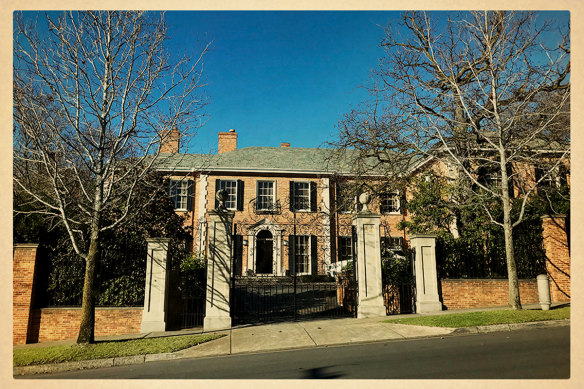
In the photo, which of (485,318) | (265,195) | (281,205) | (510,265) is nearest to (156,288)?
(485,318)

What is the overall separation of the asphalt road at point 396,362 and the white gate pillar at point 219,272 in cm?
198

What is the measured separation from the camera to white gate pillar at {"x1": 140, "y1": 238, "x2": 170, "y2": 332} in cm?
754

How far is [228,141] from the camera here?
72.6ft

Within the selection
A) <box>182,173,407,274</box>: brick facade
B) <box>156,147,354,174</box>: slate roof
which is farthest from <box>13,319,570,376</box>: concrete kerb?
<box>156,147,354,174</box>: slate roof

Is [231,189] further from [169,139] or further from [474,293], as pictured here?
[474,293]

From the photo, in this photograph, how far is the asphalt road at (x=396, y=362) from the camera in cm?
455

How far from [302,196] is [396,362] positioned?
48.2 ft

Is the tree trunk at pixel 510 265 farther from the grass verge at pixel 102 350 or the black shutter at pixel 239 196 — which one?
the black shutter at pixel 239 196

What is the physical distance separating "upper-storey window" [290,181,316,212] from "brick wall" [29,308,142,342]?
12413mm

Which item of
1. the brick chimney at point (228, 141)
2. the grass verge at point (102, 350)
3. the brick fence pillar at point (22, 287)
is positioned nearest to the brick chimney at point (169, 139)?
the brick fence pillar at point (22, 287)

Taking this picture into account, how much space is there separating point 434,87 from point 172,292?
9240 mm
